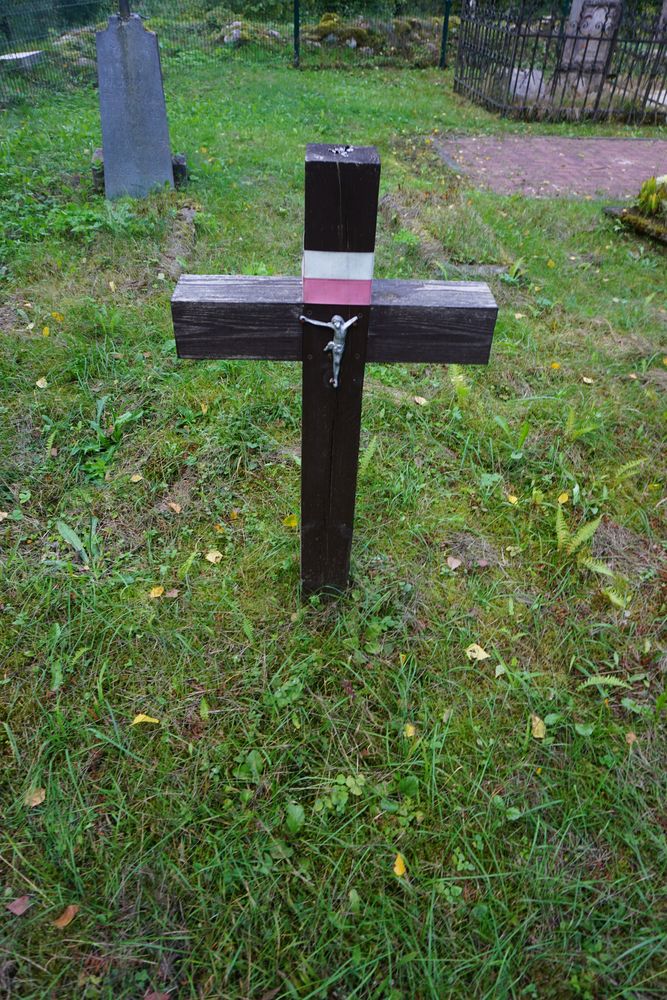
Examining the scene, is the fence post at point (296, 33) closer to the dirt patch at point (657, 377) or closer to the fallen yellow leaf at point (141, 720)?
the dirt patch at point (657, 377)

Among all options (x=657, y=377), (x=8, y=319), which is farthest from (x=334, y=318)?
(x=8, y=319)

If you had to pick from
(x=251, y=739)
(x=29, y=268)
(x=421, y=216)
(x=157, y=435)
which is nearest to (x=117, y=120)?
(x=29, y=268)

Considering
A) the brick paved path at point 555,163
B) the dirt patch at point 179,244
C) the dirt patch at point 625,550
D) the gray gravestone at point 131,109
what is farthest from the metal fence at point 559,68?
the dirt patch at point 625,550

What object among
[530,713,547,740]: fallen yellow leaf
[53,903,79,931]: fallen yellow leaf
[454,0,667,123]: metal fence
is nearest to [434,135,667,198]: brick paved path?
[454,0,667,123]: metal fence

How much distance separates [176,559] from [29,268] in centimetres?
292

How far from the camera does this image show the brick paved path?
663 cm

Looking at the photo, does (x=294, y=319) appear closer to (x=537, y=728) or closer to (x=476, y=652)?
(x=476, y=652)

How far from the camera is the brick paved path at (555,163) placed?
21.8ft

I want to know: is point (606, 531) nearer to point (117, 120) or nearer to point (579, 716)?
point (579, 716)

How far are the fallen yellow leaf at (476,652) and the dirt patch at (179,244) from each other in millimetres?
3192

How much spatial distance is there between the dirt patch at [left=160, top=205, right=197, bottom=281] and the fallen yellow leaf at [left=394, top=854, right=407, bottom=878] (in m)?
3.69

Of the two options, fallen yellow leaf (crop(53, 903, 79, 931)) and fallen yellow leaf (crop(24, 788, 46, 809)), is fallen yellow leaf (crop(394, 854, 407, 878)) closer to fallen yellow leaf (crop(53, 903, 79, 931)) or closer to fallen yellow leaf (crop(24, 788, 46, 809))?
fallen yellow leaf (crop(53, 903, 79, 931))

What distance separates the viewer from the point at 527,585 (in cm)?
247

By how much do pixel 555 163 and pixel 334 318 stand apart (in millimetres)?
7278
